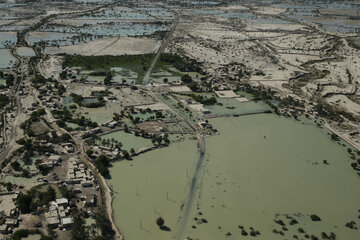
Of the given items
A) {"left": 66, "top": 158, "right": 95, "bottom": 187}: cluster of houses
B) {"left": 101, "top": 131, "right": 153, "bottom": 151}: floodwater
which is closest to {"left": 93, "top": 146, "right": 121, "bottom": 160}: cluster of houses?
{"left": 101, "top": 131, "right": 153, "bottom": 151}: floodwater

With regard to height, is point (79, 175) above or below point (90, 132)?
below

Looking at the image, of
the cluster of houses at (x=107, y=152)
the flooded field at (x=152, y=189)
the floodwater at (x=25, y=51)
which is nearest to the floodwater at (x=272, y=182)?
the flooded field at (x=152, y=189)

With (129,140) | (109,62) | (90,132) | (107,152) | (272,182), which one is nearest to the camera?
(272,182)

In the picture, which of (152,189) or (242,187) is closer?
(152,189)

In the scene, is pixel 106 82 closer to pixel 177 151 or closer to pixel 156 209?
pixel 177 151

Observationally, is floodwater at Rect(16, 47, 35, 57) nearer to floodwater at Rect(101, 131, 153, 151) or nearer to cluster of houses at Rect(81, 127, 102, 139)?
cluster of houses at Rect(81, 127, 102, 139)

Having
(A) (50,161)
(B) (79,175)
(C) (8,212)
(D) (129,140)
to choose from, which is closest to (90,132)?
(D) (129,140)

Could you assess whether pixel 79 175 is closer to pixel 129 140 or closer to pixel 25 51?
pixel 129 140
